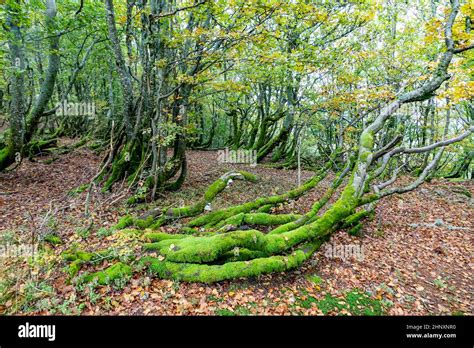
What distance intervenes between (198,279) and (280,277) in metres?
1.81

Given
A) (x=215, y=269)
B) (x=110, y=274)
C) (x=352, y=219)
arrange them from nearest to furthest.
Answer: (x=110, y=274)
(x=215, y=269)
(x=352, y=219)

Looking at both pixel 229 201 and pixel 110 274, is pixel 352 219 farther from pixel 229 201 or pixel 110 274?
pixel 110 274

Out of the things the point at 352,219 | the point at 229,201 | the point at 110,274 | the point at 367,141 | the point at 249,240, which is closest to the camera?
the point at 110,274

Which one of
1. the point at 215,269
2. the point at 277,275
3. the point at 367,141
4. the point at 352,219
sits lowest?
the point at 277,275

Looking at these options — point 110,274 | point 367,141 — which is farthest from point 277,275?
point 367,141

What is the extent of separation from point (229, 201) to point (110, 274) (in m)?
6.21

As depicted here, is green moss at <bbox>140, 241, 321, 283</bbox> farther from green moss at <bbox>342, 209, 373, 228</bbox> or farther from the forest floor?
green moss at <bbox>342, 209, 373, 228</bbox>

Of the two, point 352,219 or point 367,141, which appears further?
point 352,219

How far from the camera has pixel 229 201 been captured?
10383 millimetres

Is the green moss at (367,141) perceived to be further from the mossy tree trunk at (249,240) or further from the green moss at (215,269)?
the green moss at (215,269)

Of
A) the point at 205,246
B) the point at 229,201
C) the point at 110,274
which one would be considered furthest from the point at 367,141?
the point at 110,274

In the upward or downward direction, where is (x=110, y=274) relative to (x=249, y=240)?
downward

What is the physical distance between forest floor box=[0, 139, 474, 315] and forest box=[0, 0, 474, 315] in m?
0.04
